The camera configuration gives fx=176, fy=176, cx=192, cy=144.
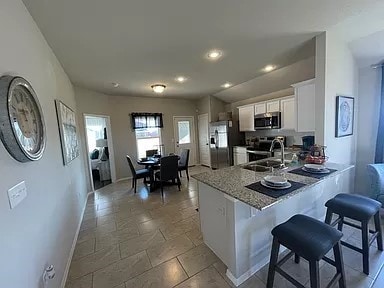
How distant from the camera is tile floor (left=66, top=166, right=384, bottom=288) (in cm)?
171

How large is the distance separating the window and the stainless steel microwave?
10.7ft

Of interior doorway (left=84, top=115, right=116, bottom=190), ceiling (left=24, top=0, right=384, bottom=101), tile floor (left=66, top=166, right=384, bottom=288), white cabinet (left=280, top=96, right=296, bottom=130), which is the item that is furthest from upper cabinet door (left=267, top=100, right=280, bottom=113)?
interior doorway (left=84, top=115, right=116, bottom=190)

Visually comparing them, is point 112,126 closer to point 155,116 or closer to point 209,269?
point 155,116

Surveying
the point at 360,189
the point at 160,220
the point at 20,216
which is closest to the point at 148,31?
the point at 20,216

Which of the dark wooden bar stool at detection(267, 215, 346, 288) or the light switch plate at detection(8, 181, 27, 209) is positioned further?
the dark wooden bar stool at detection(267, 215, 346, 288)

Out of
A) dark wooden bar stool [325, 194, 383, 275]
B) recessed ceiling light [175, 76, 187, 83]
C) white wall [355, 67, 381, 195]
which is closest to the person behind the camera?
dark wooden bar stool [325, 194, 383, 275]

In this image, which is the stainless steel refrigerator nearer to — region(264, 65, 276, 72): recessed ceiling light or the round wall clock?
region(264, 65, 276, 72): recessed ceiling light

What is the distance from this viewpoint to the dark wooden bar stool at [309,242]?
1.24 meters

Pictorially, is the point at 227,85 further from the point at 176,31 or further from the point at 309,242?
the point at 309,242

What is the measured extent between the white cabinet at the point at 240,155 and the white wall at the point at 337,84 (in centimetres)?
256

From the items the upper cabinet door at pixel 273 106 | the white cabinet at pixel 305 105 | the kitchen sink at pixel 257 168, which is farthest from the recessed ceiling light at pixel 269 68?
the kitchen sink at pixel 257 168

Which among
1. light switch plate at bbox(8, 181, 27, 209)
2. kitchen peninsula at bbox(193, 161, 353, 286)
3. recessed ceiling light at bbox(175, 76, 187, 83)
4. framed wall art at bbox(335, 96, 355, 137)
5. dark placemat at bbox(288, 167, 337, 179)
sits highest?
recessed ceiling light at bbox(175, 76, 187, 83)

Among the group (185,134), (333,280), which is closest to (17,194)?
(333,280)

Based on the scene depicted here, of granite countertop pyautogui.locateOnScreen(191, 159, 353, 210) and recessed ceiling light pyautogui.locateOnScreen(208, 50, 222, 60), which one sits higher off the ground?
recessed ceiling light pyautogui.locateOnScreen(208, 50, 222, 60)
